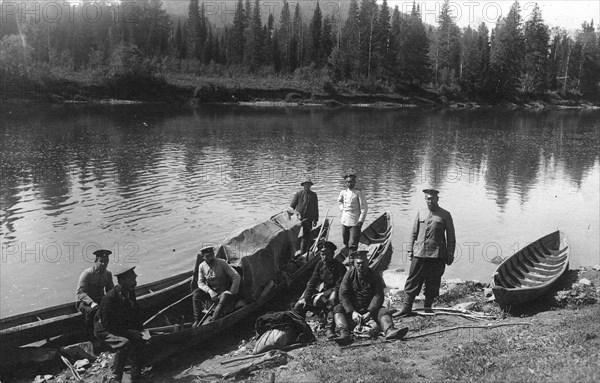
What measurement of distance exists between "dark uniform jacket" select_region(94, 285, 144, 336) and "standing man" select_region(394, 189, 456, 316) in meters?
5.63

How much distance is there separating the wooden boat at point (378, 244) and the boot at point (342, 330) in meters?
4.99

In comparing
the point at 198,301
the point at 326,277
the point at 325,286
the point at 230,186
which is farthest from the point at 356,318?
the point at 230,186

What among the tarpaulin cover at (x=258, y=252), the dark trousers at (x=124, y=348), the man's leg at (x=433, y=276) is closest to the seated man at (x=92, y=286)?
the dark trousers at (x=124, y=348)

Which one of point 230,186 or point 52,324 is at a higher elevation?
point 52,324

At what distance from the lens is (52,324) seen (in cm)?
1086

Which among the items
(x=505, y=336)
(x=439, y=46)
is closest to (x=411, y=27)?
(x=439, y=46)

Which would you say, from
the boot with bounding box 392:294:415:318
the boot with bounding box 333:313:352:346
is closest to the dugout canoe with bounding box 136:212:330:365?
the boot with bounding box 333:313:352:346

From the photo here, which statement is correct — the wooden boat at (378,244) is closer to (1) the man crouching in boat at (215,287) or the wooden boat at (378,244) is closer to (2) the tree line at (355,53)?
(1) the man crouching in boat at (215,287)

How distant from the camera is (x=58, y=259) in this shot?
18.2 m

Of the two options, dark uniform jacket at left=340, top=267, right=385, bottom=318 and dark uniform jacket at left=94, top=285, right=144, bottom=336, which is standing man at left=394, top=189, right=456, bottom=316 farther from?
dark uniform jacket at left=94, top=285, right=144, bottom=336

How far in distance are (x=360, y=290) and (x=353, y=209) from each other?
4.95 m

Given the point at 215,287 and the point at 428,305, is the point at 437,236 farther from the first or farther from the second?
the point at 215,287

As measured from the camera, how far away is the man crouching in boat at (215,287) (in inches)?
467

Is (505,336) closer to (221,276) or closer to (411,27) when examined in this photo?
(221,276)
